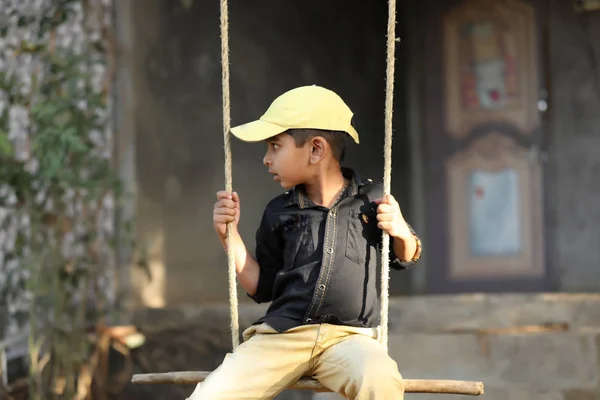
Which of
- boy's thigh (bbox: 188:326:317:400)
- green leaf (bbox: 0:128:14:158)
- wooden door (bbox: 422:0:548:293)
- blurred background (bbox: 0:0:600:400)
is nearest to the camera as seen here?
boy's thigh (bbox: 188:326:317:400)

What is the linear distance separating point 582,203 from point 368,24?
6.39ft

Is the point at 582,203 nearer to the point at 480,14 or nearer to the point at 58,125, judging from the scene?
the point at 480,14

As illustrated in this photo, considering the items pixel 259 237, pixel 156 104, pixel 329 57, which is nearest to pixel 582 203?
pixel 329 57

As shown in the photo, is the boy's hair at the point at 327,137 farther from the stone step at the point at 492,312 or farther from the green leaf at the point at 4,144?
the stone step at the point at 492,312

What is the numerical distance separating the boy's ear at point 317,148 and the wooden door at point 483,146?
4.05 m

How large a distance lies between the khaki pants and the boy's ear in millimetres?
459

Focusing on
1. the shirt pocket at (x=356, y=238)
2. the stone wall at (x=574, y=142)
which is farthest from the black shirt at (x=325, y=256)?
the stone wall at (x=574, y=142)

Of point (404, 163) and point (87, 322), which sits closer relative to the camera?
point (87, 322)

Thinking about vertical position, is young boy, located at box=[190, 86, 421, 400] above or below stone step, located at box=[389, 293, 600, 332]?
above

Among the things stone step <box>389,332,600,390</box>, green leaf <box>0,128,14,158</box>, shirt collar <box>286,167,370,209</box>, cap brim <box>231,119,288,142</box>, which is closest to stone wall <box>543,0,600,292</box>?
stone step <box>389,332,600,390</box>

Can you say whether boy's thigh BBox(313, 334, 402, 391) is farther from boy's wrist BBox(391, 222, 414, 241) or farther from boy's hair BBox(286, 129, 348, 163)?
boy's hair BBox(286, 129, 348, 163)

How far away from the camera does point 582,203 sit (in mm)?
6238

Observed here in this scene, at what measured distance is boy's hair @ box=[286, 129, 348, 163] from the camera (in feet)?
8.84

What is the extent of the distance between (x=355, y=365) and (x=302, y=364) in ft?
0.61
